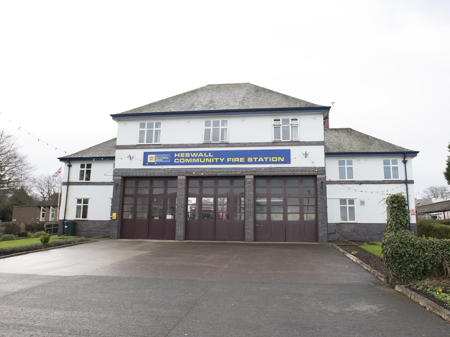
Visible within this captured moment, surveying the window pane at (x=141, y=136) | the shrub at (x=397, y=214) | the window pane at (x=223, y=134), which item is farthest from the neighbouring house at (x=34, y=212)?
the shrub at (x=397, y=214)

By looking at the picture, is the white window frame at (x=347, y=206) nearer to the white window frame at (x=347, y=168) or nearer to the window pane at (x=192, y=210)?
the white window frame at (x=347, y=168)

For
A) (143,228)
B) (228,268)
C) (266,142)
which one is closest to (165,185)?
(143,228)

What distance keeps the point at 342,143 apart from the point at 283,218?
939cm

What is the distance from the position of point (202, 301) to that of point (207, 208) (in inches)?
475

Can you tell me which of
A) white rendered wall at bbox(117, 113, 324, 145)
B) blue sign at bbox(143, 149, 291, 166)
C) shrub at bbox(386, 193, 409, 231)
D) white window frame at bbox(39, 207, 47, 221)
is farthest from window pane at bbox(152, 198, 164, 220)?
white window frame at bbox(39, 207, 47, 221)

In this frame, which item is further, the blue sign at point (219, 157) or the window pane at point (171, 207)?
the window pane at point (171, 207)

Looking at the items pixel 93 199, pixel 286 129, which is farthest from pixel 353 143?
pixel 93 199

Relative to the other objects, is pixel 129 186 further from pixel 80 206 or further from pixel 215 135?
pixel 80 206

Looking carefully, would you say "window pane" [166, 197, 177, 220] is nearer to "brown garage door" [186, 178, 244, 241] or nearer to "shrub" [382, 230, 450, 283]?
"brown garage door" [186, 178, 244, 241]

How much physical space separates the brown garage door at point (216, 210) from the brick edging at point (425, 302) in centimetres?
1126

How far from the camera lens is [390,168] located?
21047 millimetres

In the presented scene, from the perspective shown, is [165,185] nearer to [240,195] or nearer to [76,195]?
[240,195]

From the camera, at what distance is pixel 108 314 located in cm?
498

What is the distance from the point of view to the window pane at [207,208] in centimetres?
1777
